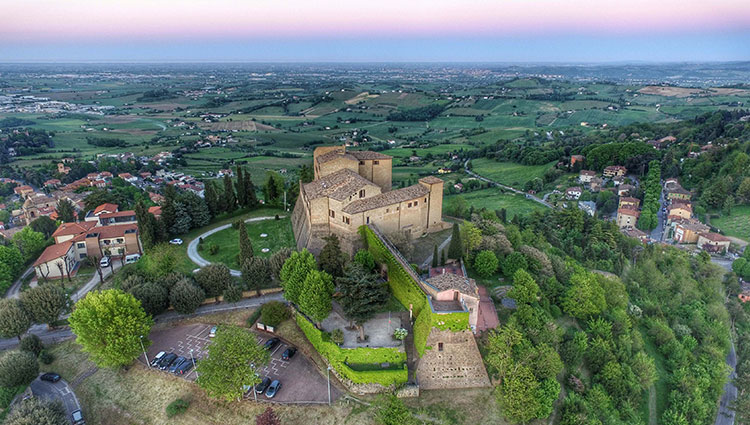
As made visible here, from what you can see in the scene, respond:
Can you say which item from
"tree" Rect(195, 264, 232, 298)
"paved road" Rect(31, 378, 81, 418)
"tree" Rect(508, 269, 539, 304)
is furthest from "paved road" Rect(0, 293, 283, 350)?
"tree" Rect(508, 269, 539, 304)

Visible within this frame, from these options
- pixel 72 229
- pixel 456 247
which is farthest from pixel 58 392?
pixel 456 247

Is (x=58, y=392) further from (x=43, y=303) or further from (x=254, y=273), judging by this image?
(x=254, y=273)

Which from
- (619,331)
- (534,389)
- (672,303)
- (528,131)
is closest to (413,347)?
(534,389)

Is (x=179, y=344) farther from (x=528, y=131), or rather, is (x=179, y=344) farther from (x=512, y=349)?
(x=528, y=131)

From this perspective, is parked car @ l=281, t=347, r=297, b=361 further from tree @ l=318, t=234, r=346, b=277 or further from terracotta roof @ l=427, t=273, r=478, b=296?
terracotta roof @ l=427, t=273, r=478, b=296

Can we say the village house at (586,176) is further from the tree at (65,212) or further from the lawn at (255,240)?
the tree at (65,212)
